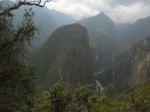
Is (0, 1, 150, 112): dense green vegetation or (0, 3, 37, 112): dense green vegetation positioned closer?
(0, 1, 150, 112): dense green vegetation

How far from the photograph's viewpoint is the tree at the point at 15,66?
73.5ft

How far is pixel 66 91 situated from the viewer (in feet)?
70.9

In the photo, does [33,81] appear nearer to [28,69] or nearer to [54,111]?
[28,69]

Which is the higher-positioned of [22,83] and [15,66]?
[15,66]

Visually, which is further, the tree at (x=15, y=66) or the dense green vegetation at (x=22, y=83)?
the tree at (x=15, y=66)

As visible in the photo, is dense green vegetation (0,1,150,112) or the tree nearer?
dense green vegetation (0,1,150,112)

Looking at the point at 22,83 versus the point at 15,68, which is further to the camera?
the point at 22,83

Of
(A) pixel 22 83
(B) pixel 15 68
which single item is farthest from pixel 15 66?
(A) pixel 22 83

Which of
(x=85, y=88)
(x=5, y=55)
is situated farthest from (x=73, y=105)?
(x=85, y=88)

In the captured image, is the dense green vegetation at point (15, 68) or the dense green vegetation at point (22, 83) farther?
the dense green vegetation at point (15, 68)

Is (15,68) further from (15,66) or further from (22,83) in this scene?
(22,83)

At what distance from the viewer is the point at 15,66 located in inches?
922

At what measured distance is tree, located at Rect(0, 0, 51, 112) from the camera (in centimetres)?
2239

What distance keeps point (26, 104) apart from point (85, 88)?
1229 cm
